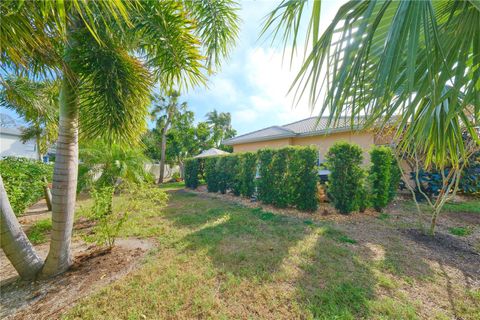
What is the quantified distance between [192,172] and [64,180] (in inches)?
431

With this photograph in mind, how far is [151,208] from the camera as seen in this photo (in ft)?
13.2

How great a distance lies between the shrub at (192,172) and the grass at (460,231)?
12458 millimetres

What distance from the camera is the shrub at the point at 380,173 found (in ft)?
21.1

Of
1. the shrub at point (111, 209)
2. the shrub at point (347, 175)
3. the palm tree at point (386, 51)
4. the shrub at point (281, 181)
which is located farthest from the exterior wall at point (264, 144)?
the palm tree at point (386, 51)

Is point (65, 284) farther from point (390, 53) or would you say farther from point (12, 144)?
point (12, 144)

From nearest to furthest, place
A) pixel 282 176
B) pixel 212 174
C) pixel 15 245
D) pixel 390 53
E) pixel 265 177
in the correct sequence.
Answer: pixel 390 53 < pixel 15 245 < pixel 282 176 < pixel 265 177 < pixel 212 174

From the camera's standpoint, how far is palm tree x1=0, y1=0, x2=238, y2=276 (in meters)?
2.46

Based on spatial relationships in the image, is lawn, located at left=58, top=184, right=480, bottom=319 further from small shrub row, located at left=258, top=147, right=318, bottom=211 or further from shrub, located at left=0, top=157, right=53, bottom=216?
shrub, located at left=0, top=157, right=53, bottom=216

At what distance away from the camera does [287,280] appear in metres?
2.87

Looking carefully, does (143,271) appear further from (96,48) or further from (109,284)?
(96,48)

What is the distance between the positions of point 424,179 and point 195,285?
10.8 metres

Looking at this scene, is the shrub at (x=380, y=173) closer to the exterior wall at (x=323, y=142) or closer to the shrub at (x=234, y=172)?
the exterior wall at (x=323, y=142)

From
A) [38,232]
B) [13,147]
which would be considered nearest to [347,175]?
[38,232]

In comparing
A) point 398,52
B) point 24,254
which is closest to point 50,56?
point 24,254
